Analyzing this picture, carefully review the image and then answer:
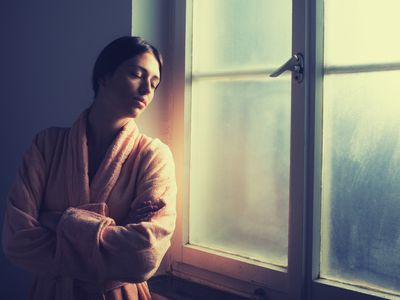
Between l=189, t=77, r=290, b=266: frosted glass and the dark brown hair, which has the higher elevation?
the dark brown hair

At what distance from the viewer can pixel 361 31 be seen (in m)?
1.16

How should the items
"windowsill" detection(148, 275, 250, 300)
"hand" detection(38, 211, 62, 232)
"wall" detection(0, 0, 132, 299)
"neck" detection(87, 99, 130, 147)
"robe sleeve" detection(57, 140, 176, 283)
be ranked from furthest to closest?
"wall" detection(0, 0, 132, 299)
"windowsill" detection(148, 275, 250, 300)
"neck" detection(87, 99, 130, 147)
"hand" detection(38, 211, 62, 232)
"robe sleeve" detection(57, 140, 176, 283)

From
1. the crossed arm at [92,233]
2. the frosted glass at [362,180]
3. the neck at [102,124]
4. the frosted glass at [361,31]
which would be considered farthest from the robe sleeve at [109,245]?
the frosted glass at [361,31]

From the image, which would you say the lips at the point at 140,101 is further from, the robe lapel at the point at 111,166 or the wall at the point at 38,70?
the wall at the point at 38,70

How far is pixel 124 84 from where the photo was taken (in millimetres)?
1204

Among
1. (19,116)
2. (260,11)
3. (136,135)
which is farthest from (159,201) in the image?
(19,116)

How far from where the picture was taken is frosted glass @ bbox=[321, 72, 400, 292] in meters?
1.11

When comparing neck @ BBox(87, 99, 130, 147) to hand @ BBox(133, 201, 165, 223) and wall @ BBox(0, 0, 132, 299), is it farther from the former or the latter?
wall @ BBox(0, 0, 132, 299)

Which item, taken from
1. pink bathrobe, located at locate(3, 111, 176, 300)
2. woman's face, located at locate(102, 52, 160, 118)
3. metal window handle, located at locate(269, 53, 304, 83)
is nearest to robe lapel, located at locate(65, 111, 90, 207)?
pink bathrobe, located at locate(3, 111, 176, 300)

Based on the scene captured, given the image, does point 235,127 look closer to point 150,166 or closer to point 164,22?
point 150,166

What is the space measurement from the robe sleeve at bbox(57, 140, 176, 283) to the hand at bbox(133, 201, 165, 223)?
1 centimetres

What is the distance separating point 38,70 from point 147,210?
34.7 inches

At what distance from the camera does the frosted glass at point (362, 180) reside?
1.11m

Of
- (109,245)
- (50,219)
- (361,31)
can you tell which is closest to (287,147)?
(361,31)
